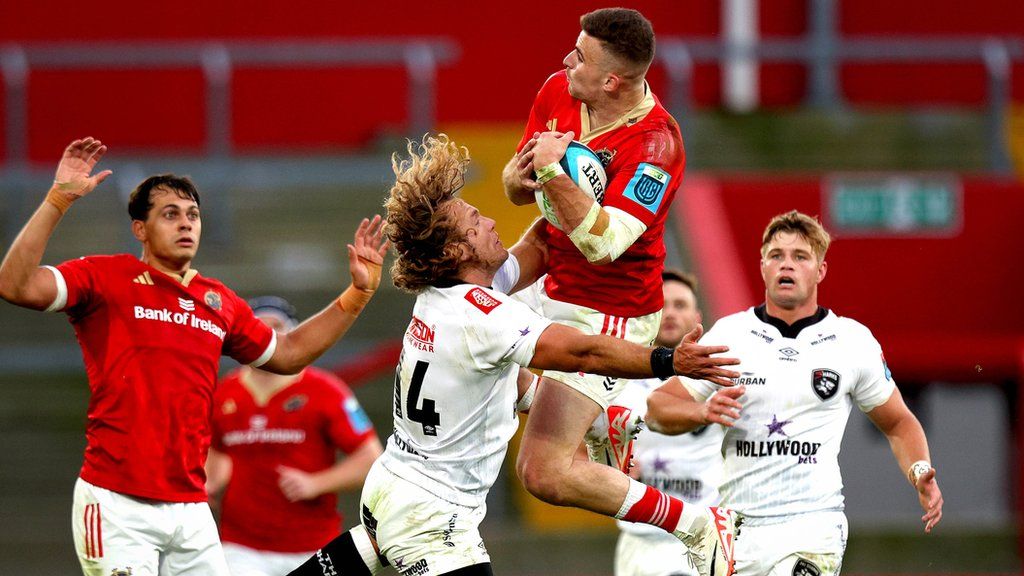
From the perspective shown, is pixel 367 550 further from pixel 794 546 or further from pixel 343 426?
pixel 343 426

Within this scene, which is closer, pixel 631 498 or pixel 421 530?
pixel 421 530

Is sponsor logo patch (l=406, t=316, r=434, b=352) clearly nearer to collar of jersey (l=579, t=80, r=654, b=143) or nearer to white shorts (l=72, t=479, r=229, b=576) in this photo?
collar of jersey (l=579, t=80, r=654, b=143)

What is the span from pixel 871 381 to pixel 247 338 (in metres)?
2.63

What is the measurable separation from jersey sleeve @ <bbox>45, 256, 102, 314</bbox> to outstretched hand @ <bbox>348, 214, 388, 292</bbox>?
42.2 inches

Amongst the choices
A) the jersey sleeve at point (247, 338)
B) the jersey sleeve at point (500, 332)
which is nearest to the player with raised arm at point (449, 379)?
the jersey sleeve at point (500, 332)

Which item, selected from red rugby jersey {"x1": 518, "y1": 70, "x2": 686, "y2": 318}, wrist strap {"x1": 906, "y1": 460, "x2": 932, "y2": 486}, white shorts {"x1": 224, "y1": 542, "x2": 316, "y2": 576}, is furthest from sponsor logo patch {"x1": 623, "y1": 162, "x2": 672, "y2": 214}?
white shorts {"x1": 224, "y1": 542, "x2": 316, "y2": 576}

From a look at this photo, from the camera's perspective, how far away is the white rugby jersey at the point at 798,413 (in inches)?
259

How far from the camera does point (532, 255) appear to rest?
674 cm

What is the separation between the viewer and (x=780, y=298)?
6695 mm

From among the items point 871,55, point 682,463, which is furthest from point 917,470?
point 871,55

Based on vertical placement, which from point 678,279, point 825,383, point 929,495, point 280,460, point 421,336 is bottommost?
point 280,460

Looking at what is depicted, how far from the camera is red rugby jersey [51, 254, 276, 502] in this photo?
632 cm

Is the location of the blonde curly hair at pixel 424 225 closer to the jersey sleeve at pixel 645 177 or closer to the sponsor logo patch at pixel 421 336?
the sponsor logo patch at pixel 421 336

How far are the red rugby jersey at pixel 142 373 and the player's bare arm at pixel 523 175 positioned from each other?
137 centimetres
